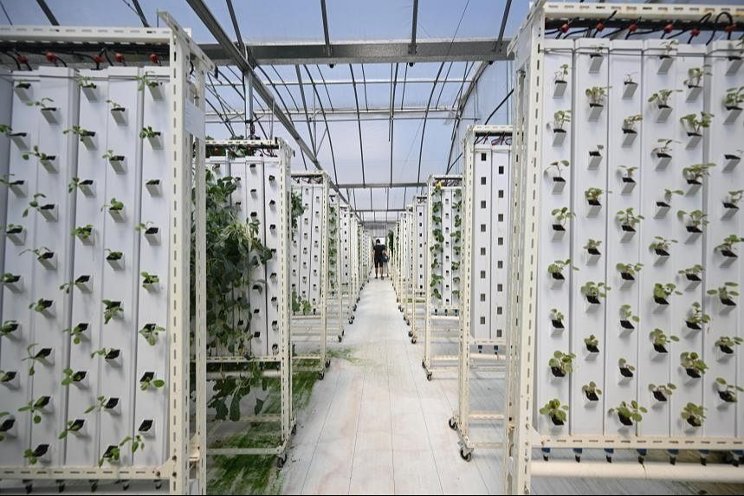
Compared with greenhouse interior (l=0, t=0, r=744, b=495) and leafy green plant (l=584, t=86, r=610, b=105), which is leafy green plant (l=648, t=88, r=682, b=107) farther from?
leafy green plant (l=584, t=86, r=610, b=105)

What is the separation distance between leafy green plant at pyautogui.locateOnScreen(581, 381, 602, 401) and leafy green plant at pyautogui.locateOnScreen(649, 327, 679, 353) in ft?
0.91

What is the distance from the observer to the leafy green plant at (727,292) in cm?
119

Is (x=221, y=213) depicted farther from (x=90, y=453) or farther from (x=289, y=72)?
(x=289, y=72)

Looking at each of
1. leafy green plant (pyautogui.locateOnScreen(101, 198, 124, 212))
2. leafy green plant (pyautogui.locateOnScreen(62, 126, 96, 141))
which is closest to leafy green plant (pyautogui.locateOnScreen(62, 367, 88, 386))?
leafy green plant (pyautogui.locateOnScreen(101, 198, 124, 212))

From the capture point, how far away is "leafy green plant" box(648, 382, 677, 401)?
1189 millimetres

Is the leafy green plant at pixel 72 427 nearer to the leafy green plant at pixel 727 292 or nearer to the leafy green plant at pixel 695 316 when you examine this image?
the leafy green plant at pixel 695 316

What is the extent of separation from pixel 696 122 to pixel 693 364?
3.04 ft

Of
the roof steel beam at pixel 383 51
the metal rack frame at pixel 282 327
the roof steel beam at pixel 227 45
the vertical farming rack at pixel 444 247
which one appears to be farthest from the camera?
the vertical farming rack at pixel 444 247

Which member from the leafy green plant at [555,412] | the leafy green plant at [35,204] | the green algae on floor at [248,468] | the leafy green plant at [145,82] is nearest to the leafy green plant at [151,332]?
the leafy green plant at [35,204]

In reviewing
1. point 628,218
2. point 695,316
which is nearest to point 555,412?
point 695,316

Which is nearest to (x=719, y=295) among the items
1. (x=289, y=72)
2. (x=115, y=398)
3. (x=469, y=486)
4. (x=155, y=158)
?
(x=469, y=486)

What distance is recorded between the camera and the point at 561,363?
1.16 m

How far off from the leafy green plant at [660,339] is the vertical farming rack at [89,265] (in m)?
1.78

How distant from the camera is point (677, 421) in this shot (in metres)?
1.21
